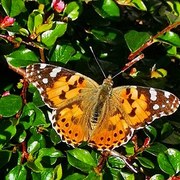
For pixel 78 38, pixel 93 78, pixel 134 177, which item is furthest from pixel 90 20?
pixel 134 177

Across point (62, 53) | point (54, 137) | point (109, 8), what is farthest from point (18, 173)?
point (109, 8)

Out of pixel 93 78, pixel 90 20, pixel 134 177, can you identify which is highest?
pixel 90 20

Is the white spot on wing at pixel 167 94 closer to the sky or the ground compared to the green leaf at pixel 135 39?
closer to the ground

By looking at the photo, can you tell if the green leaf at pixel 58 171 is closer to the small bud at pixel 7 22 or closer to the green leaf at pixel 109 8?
the small bud at pixel 7 22

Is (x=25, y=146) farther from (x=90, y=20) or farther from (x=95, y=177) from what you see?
(x=90, y=20)

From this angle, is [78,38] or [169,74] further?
[169,74]

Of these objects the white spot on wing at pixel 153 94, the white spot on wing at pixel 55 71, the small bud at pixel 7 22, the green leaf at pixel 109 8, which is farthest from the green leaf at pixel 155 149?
the small bud at pixel 7 22

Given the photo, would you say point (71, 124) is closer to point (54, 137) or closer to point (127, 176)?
point (54, 137)
